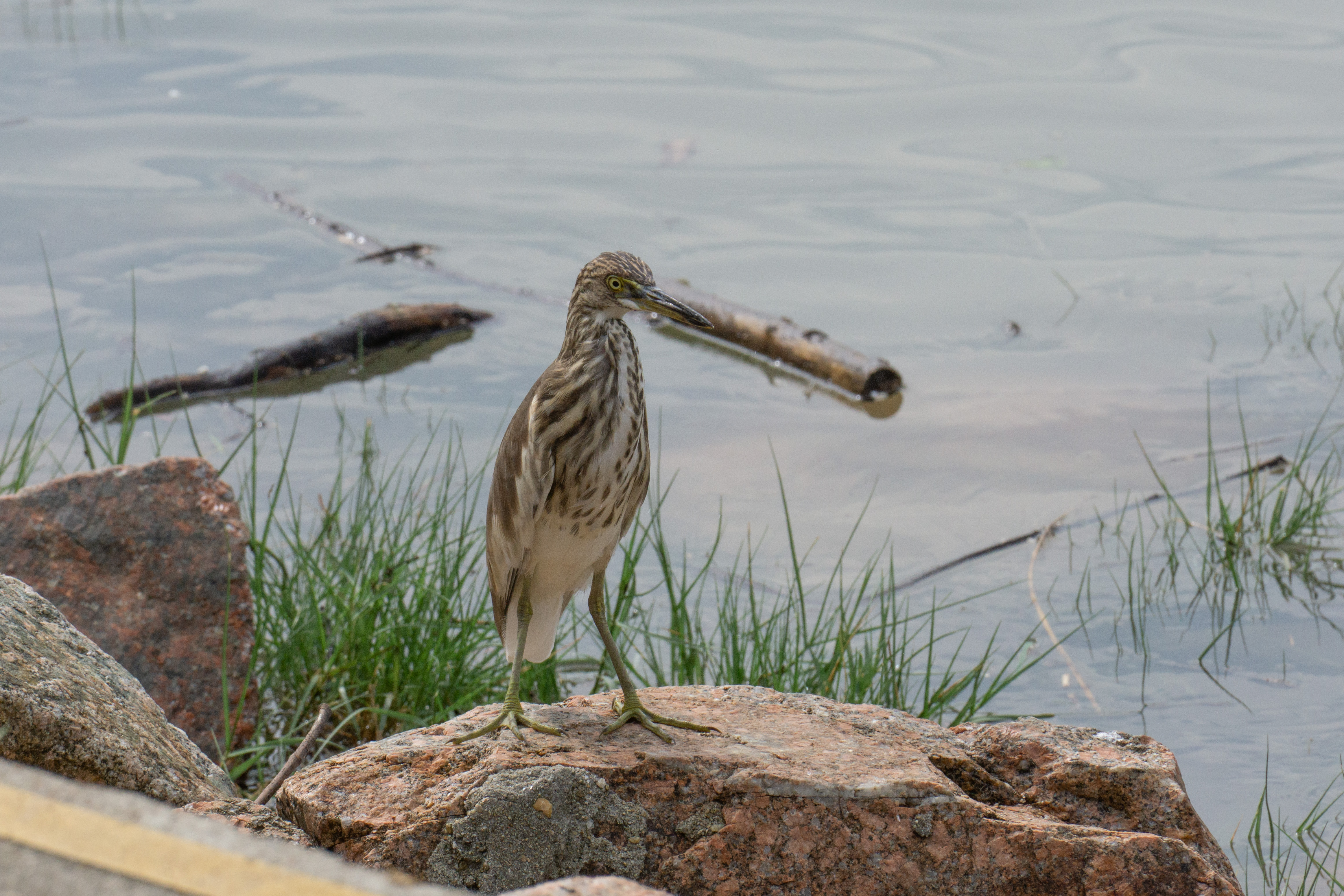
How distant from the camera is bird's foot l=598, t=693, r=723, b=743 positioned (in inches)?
127

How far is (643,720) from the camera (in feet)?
10.5

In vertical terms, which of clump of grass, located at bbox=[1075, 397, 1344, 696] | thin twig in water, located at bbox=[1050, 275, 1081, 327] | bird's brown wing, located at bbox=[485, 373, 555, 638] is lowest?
clump of grass, located at bbox=[1075, 397, 1344, 696]

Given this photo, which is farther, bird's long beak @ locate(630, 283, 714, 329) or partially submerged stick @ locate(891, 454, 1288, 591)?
partially submerged stick @ locate(891, 454, 1288, 591)

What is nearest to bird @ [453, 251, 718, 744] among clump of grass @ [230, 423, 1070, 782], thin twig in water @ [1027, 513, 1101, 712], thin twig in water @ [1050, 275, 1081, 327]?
clump of grass @ [230, 423, 1070, 782]

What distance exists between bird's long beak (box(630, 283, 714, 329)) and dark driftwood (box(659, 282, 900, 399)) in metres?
4.01

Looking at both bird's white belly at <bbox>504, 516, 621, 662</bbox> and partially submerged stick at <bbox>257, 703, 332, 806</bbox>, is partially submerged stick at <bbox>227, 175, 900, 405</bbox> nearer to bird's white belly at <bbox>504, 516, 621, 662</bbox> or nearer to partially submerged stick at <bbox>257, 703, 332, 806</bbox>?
A: bird's white belly at <bbox>504, 516, 621, 662</bbox>

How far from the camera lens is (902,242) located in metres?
9.25

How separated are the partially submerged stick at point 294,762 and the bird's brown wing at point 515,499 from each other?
55cm

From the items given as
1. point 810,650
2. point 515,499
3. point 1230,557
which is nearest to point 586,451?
point 515,499

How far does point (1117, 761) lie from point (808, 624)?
2.08m

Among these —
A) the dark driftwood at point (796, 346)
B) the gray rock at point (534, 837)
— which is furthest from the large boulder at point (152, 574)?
the dark driftwood at point (796, 346)

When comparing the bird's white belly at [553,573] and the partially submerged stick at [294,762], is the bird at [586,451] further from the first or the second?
the partially submerged stick at [294,762]

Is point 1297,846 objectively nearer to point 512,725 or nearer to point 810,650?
point 810,650

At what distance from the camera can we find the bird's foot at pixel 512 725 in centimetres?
312
